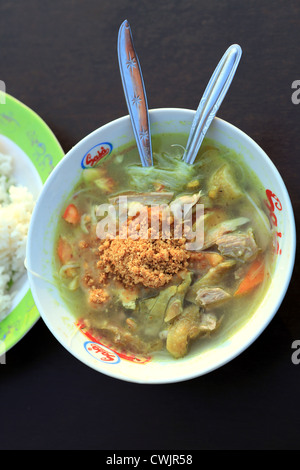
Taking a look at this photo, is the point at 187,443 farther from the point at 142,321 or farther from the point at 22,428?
the point at 22,428

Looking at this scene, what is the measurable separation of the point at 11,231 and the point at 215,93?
3.74 ft

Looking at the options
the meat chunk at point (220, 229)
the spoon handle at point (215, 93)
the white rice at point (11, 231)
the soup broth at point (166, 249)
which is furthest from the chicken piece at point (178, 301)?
the white rice at point (11, 231)

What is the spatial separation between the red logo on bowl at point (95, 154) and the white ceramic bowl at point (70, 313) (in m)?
0.01

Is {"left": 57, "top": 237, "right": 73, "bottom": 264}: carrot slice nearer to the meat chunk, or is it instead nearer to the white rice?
the white rice

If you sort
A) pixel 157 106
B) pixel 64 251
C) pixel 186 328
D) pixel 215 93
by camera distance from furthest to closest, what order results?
pixel 157 106 → pixel 64 251 → pixel 186 328 → pixel 215 93

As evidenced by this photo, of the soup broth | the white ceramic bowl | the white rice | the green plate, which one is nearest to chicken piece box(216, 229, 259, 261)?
the soup broth

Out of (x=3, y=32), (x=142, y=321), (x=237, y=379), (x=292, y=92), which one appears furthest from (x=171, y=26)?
(x=237, y=379)

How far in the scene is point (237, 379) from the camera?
1831mm

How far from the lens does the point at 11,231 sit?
6.52ft

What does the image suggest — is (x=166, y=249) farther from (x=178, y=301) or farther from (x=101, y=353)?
(x=101, y=353)

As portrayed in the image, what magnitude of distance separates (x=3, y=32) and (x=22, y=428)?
6.24 ft

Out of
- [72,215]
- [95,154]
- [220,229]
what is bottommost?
[220,229]

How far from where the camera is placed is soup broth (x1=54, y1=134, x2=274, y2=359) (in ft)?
5.31

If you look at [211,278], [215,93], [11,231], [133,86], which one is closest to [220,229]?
[211,278]
